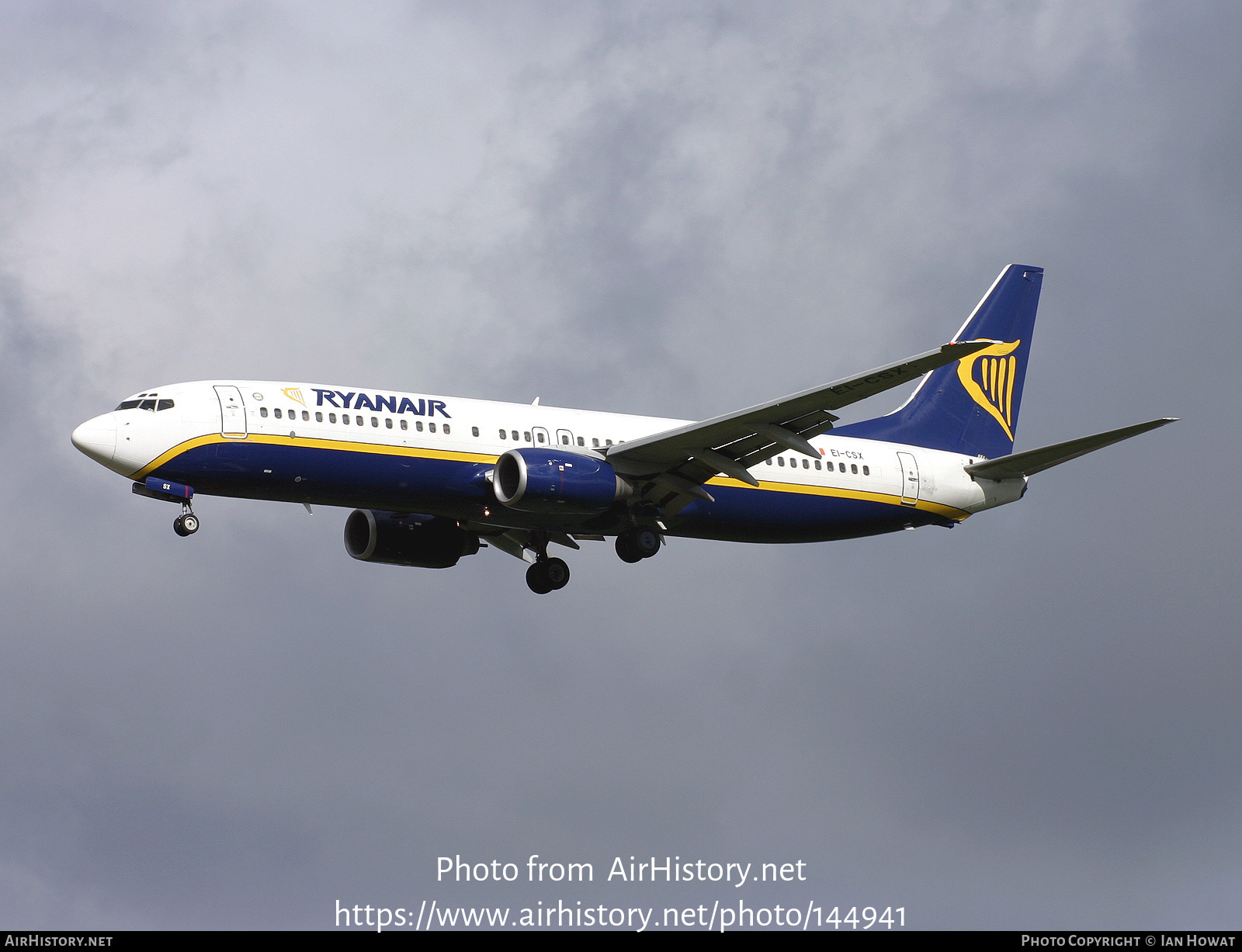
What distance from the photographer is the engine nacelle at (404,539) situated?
148 feet

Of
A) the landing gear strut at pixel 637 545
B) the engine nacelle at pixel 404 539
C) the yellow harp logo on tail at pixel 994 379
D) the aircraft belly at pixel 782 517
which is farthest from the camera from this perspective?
the yellow harp logo on tail at pixel 994 379

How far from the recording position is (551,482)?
3903 centimetres

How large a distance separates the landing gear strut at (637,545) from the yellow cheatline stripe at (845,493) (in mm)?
2319

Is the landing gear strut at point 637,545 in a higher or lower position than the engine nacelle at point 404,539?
lower

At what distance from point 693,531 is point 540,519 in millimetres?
5254

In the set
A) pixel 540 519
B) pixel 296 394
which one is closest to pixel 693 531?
pixel 540 519

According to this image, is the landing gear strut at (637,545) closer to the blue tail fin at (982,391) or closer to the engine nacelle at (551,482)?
the engine nacelle at (551,482)

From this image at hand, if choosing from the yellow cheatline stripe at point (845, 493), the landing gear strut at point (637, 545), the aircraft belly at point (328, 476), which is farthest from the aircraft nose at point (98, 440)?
the yellow cheatline stripe at point (845, 493)

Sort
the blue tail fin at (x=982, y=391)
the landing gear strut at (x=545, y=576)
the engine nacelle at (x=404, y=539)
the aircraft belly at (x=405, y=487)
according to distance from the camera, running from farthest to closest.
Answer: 1. the blue tail fin at (x=982, y=391)
2. the landing gear strut at (x=545, y=576)
3. the engine nacelle at (x=404, y=539)
4. the aircraft belly at (x=405, y=487)

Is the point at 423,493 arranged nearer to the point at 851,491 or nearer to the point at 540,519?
the point at 540,519

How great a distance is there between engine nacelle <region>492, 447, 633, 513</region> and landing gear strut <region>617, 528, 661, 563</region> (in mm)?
2221

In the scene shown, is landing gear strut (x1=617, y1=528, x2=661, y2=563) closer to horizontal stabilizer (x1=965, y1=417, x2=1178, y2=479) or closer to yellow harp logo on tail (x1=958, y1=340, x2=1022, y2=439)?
horizontal stabilizer (x1=965, y1=417, x2=1178, y2=479)

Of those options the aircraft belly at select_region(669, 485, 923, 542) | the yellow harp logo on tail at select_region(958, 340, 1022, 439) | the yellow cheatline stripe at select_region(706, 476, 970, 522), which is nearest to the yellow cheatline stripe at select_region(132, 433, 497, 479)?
the aircraft belly at select_region(669, 485, 923, 542)
